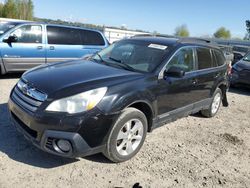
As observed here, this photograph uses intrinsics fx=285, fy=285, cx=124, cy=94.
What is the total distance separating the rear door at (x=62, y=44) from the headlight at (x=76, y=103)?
5.91 meters

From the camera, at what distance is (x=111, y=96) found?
3.68 m

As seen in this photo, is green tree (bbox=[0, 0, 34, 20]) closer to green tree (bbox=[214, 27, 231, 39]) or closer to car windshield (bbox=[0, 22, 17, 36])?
car windshield (bbox=[0, 22, 17, 36])

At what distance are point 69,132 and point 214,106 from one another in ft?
13.8

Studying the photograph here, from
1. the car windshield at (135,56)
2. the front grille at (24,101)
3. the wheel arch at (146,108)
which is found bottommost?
the wheel arch at (146,108)

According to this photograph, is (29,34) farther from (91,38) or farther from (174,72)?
(174,72)

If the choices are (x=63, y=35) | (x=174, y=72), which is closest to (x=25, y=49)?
(x=63, y=35)

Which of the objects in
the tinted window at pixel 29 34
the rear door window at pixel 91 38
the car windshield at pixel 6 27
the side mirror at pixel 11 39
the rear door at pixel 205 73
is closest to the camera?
the rear door at pixel 205 73

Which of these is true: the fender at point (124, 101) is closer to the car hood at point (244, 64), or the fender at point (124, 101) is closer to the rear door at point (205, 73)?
the rear door at point (205, 73)

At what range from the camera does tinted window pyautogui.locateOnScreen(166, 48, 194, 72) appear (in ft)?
15.6

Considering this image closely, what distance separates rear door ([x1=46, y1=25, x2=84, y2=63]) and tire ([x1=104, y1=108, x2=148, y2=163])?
227 inches

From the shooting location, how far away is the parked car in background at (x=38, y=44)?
8266mm

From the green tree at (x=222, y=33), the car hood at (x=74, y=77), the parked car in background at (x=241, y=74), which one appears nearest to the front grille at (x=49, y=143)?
the car hood at (x=74, y=77)

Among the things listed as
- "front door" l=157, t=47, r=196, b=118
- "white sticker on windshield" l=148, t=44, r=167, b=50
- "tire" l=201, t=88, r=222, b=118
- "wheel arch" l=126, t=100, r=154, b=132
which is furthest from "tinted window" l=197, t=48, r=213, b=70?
"wheel arch" l=126, t=100, r=154, b=132

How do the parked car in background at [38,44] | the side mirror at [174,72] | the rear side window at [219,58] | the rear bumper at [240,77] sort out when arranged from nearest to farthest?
1. the side mirror at [174,72]
2. the rear side window at [219,58]
3. the parked car in background at [38,44]
4. the rear bumper at [240,77]
